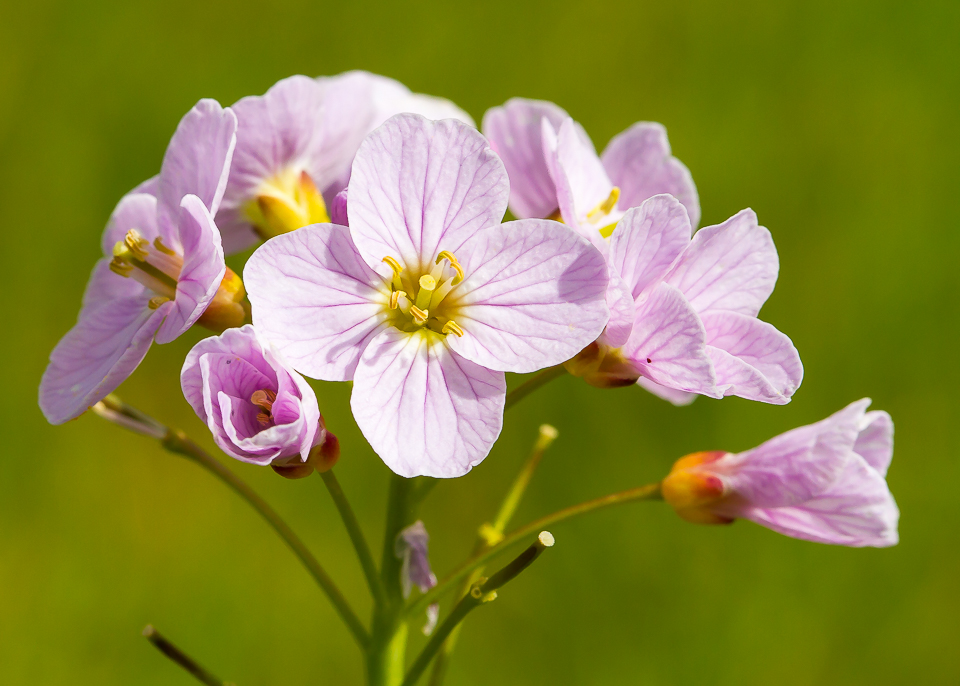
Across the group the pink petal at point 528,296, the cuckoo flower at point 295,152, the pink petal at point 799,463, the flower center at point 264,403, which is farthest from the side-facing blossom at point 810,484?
the cuckoo flower at point 295,152

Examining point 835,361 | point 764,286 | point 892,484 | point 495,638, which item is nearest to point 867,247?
point 835,361

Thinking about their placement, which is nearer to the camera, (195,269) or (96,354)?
(195,269)

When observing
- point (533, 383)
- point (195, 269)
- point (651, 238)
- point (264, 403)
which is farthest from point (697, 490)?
point (195, 269)

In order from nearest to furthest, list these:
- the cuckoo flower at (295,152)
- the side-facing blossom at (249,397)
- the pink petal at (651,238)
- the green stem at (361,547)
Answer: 1. the side-facing blossom at (249,397)
2. the pink petal at (651,238)
3. the green stem at (361,547)
4. the cuckoo flower at (295,152)

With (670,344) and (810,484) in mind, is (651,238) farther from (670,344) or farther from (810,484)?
(810,484)

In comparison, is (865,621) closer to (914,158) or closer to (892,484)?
(892,484)

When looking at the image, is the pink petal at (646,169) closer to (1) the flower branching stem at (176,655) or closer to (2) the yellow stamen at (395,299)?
(2) the yellow stamen at (395,299)
